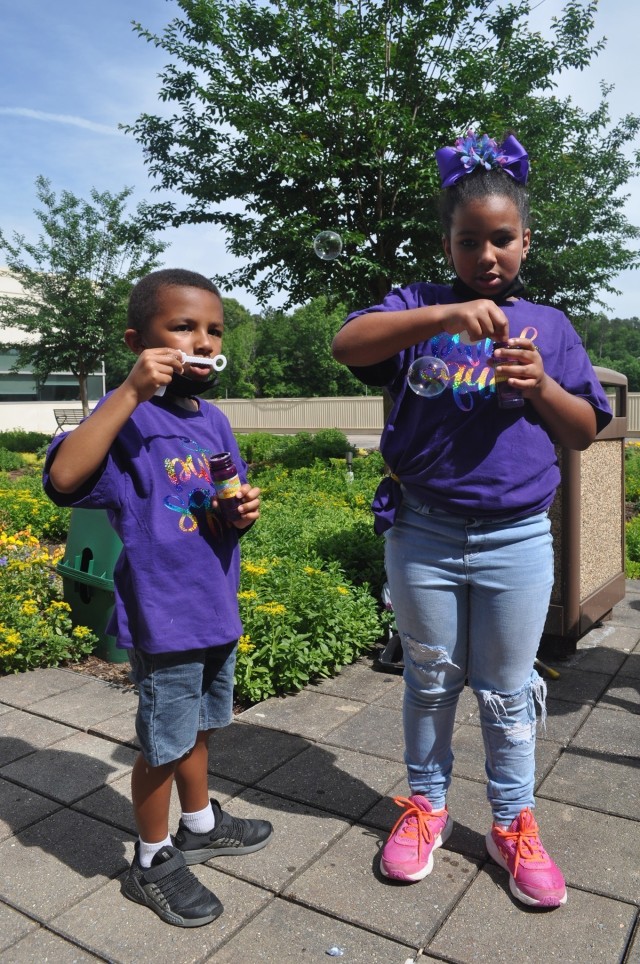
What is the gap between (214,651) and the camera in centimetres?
208

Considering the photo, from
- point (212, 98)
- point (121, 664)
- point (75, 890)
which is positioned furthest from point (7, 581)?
point (212, 98)

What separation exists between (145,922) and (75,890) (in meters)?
0.27

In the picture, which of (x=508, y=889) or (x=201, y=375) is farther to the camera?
(x=508, y=889)

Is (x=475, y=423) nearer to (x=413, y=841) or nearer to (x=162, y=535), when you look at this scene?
(x=162, y=535)

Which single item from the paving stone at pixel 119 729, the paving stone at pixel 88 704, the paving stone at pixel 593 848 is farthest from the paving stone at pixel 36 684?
the paving stone at pixel 593 848

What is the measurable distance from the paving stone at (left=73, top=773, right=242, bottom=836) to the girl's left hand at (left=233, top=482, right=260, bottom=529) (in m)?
1.07

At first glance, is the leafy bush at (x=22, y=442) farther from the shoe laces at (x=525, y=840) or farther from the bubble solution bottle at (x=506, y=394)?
the bubble solution bottle at (x=506, y=394)

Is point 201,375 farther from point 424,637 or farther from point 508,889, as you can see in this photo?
point 508,889

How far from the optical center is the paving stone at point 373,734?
2.96 metres

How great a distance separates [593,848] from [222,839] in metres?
1.09

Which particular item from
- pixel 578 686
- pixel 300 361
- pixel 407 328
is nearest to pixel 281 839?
pixel 407 328

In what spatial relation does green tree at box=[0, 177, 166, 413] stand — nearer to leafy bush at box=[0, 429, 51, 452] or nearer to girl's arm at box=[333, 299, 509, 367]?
leafy bush at box=[0, 429, 51, 452]

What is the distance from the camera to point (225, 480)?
1.93 meters

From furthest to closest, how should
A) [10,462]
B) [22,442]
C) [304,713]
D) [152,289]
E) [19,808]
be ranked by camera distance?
[22,442], [10,462], [304,713], [19,808], [152,289]
